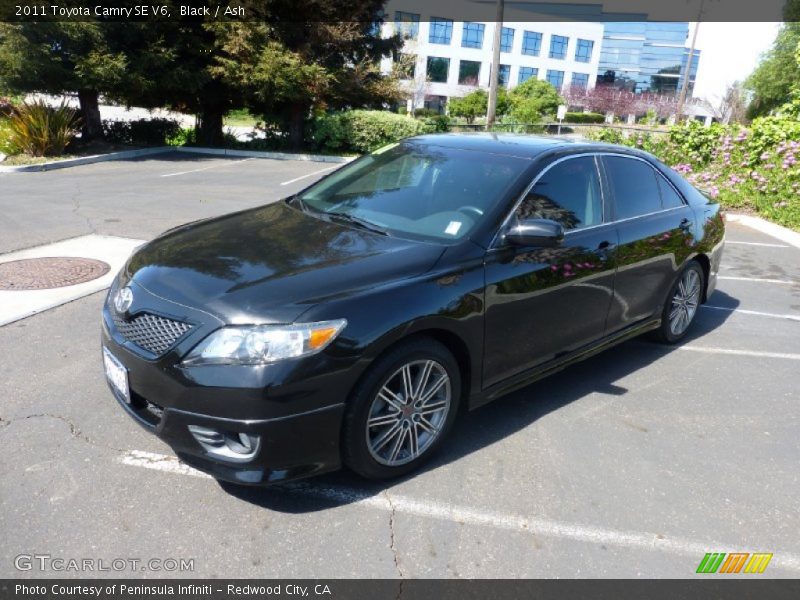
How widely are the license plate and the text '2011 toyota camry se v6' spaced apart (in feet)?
0.05

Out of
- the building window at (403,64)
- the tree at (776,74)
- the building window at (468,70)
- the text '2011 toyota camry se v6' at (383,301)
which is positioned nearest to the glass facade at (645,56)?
the building window at (468,70)

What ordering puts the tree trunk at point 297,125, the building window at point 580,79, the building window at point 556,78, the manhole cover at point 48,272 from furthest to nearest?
the building window at point 580,79 < the building window at point 556,78 < the tree trunk at point 297,125 < the manhole cover at point 48,272

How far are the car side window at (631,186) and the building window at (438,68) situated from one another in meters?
64.6

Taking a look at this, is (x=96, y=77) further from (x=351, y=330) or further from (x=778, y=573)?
(x=778, y=573)

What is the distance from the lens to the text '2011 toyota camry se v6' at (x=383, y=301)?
108 inches

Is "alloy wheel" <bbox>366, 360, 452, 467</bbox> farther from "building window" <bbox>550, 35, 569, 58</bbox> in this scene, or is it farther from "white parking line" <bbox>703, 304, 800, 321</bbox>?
"building window" <bbox>550, 35, 569, 58</bbox>

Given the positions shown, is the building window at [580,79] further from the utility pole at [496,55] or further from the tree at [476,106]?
the utility pole at [496,55]

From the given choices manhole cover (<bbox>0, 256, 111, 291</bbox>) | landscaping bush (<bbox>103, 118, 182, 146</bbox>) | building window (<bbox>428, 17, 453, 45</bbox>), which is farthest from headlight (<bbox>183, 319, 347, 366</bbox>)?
building window (<bbox>428, 17, 453, 45</bbox>)

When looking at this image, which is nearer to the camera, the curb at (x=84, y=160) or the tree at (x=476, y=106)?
the curb at (x=84, y=160)

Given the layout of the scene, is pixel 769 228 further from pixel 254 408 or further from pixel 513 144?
pixel 254 408

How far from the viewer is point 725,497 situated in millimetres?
3305

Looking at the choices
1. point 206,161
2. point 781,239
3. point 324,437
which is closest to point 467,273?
point 324,437

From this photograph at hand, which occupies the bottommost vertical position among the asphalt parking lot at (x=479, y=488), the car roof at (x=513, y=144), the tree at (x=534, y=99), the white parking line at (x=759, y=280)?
the asphalt parking lot at (x=479, y=488)

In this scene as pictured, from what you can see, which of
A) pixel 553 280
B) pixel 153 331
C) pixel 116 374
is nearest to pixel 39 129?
pixel 116 374
